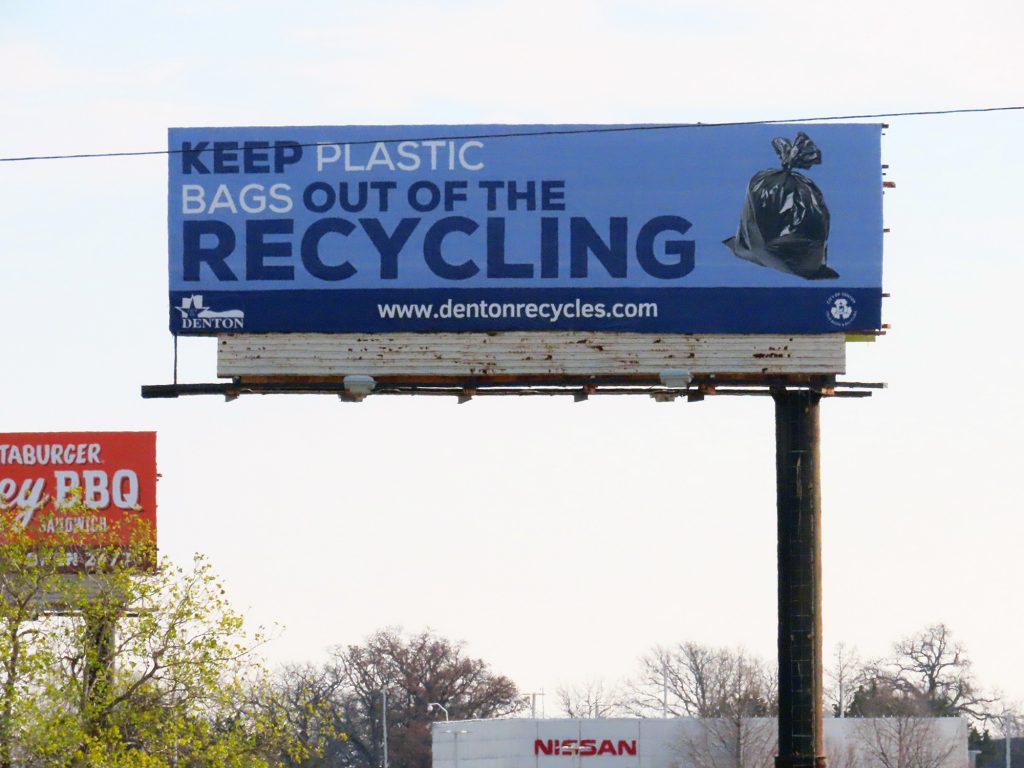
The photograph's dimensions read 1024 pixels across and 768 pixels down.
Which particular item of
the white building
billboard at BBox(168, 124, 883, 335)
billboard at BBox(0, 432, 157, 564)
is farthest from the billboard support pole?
the white building

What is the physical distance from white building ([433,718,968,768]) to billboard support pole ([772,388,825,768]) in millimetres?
51943

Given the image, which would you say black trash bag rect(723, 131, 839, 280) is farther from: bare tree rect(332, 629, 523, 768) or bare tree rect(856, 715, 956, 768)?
bare tree rect(332, 629, 523, 768)

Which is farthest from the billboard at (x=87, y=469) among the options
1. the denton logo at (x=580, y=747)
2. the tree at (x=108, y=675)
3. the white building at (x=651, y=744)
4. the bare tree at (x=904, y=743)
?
the bare tree at (x=904, y=743)

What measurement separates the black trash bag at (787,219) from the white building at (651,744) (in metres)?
51.1

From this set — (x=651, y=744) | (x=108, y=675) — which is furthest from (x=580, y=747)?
(x=108, y=675)

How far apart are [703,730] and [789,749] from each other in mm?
55733

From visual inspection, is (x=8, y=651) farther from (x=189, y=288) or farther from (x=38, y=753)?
(x=189, y=288)

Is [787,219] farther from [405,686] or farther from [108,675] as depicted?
[405,686]

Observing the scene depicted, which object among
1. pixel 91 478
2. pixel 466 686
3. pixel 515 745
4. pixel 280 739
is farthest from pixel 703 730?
pixel 280 739

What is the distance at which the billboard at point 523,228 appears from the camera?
26406mm

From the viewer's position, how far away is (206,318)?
86.7ft

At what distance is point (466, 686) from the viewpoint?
109m

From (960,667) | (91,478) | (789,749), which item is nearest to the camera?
(789,749)

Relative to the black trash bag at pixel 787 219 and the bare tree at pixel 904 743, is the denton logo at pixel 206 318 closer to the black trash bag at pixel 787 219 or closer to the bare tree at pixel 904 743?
the black trash bag at pixel 787 219
